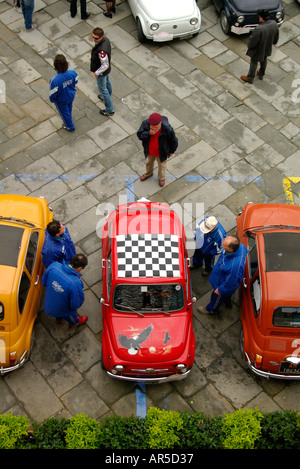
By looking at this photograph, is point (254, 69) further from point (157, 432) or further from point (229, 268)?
point (157, 432)

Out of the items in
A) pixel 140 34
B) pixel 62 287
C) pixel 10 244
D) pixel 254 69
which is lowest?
pixel 62 287

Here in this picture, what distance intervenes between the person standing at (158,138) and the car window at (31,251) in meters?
2.47

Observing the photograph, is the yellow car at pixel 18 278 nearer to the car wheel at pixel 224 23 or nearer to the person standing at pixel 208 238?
the person standing at pixel 208 238

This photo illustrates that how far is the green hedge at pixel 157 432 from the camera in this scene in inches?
230

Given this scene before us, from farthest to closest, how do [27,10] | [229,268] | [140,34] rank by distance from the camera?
[140,34], [27,10], [229,268]

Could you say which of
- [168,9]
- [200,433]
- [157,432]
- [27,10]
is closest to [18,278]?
[157,432]

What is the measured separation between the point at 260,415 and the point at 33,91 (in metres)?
7.97

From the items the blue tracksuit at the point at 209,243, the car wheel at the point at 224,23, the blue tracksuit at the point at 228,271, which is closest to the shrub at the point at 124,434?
the blue tracksuit at the point at 228,271

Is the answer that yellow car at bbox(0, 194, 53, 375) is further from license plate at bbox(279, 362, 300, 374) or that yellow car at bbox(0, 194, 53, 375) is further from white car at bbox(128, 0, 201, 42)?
white car at bbox(128, 0, 201, 42)

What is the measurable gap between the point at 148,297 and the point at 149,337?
567 mm

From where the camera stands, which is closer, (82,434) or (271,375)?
(82,434)

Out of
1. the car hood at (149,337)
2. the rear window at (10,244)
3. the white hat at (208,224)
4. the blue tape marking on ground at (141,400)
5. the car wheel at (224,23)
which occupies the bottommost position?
the blue tape marking on ground at (141,400)

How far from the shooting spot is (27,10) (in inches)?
415

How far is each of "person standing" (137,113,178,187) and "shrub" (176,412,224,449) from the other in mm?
4386
